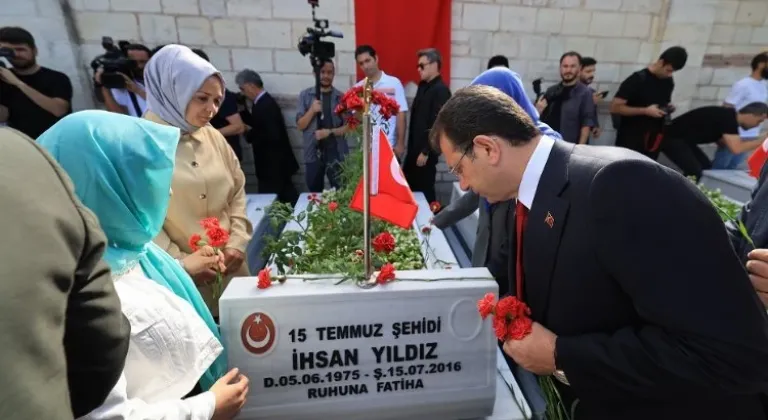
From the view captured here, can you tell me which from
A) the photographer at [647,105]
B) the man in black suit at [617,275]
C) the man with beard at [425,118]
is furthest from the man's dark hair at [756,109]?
the man in black suit at [617,275]

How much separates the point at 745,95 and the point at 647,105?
1.32 metres

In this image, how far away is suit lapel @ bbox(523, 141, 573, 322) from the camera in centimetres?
88

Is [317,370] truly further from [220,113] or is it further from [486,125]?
[220,113]

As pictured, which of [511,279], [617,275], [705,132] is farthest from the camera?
[705,132]

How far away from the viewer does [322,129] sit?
4.00 meters

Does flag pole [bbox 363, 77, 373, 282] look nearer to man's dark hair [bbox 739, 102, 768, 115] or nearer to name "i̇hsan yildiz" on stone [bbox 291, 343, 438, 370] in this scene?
name "i̇hsan yildiz" on stone [bbox 291, 343, 438, 370]

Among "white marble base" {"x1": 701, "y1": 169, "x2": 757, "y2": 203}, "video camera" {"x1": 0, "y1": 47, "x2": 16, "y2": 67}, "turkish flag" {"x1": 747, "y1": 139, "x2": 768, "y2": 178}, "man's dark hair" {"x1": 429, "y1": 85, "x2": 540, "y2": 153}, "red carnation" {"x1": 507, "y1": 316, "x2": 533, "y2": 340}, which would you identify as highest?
"video camera" {"x1": 0, "y1": 47, "x2": 16, "y2": 67}

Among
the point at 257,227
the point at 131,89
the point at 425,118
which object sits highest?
the point at 131,89

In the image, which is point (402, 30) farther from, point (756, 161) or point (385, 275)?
point (385, 275)

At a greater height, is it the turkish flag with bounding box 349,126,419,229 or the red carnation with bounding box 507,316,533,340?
the turkish flag with bounding box 349,126,419,229

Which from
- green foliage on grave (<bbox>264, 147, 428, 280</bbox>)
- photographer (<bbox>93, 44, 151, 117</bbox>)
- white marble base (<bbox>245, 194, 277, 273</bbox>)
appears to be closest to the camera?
green foliage on grave (<bbox>264, 147, 428, 280</bbox>)

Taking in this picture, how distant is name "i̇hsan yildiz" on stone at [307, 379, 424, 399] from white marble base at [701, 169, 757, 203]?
4.17 metres

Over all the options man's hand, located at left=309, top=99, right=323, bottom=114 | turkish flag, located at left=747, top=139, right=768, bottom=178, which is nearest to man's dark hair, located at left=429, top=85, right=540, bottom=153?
turkish flag, located at left=747, top=139, right=768, bottom=178

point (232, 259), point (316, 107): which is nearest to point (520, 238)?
point (232, 259)
